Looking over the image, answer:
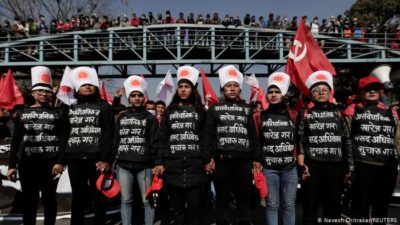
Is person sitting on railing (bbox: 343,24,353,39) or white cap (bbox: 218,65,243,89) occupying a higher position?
person sitting on railing (bbox: 343,24,353,39)

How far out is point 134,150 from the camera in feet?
14.5

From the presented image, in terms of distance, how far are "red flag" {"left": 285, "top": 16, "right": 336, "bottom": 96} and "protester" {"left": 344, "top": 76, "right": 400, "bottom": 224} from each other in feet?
5.84

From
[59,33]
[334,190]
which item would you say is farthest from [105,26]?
[334,190]

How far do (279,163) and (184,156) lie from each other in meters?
1.04

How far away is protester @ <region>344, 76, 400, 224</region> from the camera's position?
4.09 metres

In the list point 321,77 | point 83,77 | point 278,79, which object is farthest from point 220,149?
point 83,77

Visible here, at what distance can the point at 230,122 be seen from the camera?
4285mm

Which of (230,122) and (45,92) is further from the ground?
(45,92)

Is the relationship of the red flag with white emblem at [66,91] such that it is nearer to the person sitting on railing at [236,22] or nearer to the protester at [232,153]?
the protester at [232,153]

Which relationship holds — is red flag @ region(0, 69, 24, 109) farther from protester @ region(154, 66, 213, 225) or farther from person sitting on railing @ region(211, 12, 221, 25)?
person sitting on railing @ region(211, 12, 221, 25)

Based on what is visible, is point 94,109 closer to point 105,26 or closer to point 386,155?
point 386,155

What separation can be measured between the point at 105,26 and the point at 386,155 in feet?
57.0

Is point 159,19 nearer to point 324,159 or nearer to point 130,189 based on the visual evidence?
point 130,189

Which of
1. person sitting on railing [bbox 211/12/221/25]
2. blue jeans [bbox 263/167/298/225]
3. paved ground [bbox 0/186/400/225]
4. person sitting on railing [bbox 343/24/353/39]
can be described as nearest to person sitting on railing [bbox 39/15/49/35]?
person sitting on railing [bbox 211/12/221/25]
